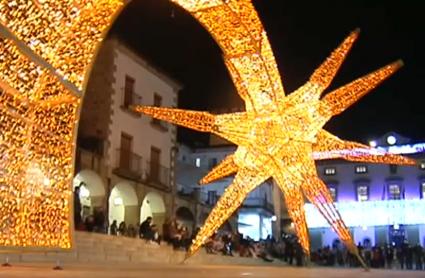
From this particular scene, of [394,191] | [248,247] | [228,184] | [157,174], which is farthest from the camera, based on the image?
[394,191]

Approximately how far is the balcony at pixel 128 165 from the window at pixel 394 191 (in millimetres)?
29767

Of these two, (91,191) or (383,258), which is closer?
(91,191)

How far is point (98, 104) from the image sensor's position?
27.1 m

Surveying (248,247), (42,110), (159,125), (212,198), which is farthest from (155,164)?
(42,110)

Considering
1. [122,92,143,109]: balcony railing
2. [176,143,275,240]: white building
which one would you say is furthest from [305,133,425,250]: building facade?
[122,92,143,109]: balcony railing

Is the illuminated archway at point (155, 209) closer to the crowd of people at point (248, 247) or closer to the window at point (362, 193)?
the crowd of people at point (248, 247)

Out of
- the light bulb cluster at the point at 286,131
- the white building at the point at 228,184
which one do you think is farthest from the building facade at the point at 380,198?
the light bulb cluster at the point at 286,131

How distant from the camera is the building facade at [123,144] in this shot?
25641 millimetres

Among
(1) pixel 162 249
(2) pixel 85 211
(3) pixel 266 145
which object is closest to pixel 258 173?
(3) pixel 266 145

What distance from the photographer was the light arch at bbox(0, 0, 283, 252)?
466cm

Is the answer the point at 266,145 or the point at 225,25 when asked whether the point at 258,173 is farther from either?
the point at 225,25

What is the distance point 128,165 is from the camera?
2772 centimetres

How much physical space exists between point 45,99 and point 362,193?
50.6 metres

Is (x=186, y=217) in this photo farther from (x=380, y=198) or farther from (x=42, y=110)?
(x=42, y=110)
